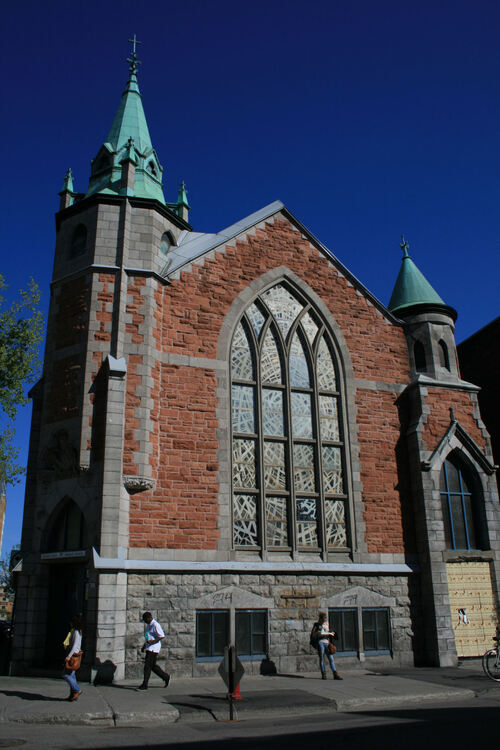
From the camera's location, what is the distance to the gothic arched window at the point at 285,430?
1555 cm

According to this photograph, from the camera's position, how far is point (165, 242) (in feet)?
57.3

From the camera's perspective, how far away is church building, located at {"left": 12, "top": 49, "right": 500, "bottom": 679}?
45.6 feet

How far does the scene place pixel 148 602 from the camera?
13422 mm

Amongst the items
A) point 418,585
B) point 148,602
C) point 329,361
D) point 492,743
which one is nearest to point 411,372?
point 329,361

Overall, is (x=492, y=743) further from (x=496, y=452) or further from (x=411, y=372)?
(x=496, y=452)

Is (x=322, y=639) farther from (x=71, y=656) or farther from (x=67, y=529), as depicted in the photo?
(x=67, y=529)

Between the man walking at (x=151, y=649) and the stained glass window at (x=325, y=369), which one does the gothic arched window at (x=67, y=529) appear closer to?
the man walking at (x=151, y=649)

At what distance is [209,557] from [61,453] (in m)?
4.18

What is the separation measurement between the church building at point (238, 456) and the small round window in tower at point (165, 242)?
0.05m

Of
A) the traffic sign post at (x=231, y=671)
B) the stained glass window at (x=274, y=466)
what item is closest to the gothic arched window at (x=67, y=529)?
the stained glass window at (x=274, y=466)

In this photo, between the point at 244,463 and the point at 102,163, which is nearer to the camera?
the point at 244,463

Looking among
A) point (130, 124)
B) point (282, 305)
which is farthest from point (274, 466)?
point (130, 124)

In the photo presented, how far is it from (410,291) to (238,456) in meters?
8.20

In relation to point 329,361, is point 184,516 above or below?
below
